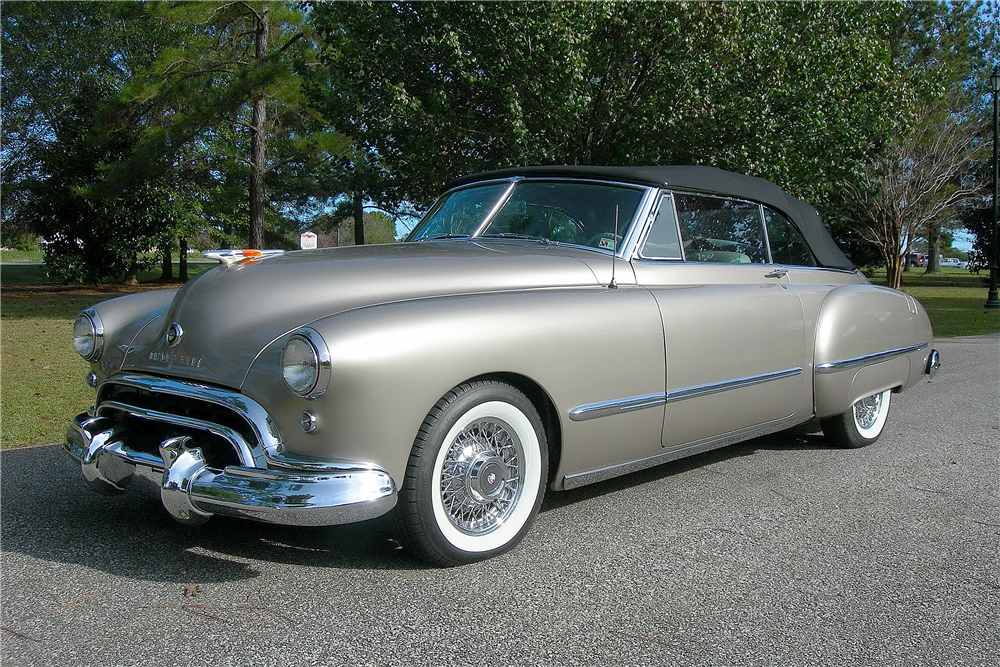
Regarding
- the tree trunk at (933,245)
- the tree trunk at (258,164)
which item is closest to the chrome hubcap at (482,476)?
the tree trunk at (258,164)

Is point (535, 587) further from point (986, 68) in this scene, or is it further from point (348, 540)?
point (986, 68)

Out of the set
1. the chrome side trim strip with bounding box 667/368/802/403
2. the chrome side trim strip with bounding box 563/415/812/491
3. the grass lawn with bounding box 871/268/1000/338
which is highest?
the chrome side trim strip with bounding box 667/368/802/403

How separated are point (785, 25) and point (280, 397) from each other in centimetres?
1169

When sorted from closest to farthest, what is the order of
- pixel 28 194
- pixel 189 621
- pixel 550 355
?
→ pixel 189 621, pixel 550 355, pixel 28 194

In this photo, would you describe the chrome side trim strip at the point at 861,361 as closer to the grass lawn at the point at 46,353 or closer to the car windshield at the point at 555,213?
the car windshield at the point at 555,213

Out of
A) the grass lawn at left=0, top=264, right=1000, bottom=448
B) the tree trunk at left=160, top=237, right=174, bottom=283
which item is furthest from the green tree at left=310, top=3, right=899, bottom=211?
the tree trunk at left=160, top=237, right=174, bottom=283

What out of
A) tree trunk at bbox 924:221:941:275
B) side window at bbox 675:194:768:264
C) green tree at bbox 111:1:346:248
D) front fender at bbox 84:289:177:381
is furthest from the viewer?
tree trunk at bbox 924:221:941:275

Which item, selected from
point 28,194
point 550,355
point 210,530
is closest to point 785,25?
point 550,355

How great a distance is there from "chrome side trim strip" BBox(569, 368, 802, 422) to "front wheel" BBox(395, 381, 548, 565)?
230 mm

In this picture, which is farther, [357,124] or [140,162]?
[140,162]

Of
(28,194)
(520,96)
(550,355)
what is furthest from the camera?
(28,194)

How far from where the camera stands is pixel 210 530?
329cm

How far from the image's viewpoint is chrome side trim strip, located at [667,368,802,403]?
3660 millimetres

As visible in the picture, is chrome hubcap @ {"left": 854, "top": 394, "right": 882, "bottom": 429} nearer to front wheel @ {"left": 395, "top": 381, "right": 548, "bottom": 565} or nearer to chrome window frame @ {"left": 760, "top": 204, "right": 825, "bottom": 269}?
chrome window frame @ {"left": 760, "top": 204, "right": 825, "bottom": 269}
